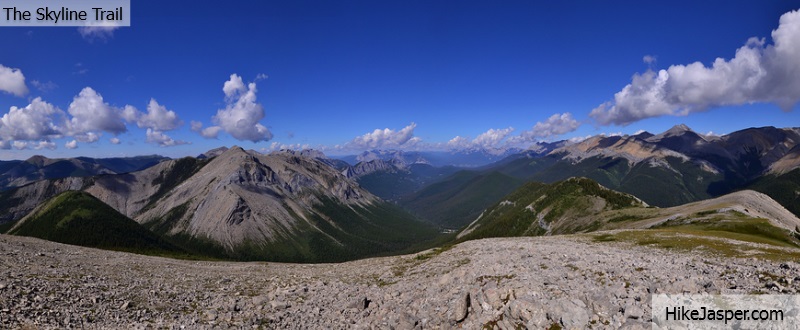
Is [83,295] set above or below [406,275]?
above

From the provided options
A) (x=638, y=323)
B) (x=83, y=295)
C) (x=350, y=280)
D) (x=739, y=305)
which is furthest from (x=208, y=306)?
(x=739, y=305)

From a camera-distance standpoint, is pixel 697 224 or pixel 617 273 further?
pixel 697 224

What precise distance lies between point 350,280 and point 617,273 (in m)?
30.0

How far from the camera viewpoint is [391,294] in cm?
3578

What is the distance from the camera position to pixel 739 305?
1898 cm

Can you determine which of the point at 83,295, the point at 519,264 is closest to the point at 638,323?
the point at 519,264

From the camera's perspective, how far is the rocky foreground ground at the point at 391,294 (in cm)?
2269

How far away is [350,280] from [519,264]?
69.3ft

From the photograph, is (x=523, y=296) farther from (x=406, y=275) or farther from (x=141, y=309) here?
(x=141, y=309)

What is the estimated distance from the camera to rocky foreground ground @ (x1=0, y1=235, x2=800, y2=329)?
22.7 meters

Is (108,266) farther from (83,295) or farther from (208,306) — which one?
(208,306)

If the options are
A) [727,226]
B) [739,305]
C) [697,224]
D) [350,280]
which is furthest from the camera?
[697,224]

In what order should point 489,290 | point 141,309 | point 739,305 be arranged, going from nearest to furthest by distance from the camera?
point 739,305, point 489,290, point 141,309

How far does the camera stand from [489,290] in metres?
27.4
